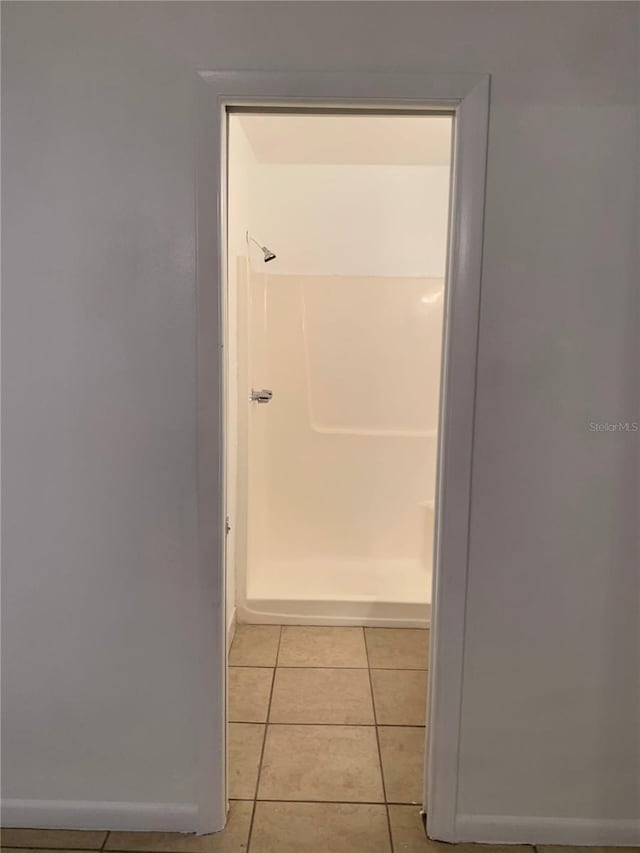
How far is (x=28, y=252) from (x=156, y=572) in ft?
3.02

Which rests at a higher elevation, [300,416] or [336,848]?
[300,416]

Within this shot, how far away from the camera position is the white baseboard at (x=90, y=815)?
1.76 meters

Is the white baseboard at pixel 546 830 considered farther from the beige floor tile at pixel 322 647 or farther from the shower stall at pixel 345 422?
the shower stall at pixel 345 422

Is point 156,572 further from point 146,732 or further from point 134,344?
point 134,344

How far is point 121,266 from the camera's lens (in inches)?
62.3

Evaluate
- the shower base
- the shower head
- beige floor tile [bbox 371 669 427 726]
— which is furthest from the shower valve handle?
beige floor tile [bbox 371 669 427 726]

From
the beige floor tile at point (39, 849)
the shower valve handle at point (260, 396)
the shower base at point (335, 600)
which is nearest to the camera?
the beige floor tile at point (39, 849)

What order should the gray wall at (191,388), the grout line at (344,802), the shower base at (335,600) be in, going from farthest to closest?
the shower base at (335,600) < the grout line at (344,802) < the gray wall at (191,388)

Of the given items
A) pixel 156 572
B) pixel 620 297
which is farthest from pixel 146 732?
pixel 620 297

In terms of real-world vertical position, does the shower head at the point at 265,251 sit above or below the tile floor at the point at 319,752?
above

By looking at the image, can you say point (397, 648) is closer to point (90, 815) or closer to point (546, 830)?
point (546, 830)

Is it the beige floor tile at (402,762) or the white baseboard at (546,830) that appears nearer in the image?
the white baseboard at (546,830)

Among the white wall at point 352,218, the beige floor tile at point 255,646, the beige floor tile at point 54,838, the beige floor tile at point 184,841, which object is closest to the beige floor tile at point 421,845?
the beige floor tile at point 184,841

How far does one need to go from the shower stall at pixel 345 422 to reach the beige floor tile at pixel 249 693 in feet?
2.55
